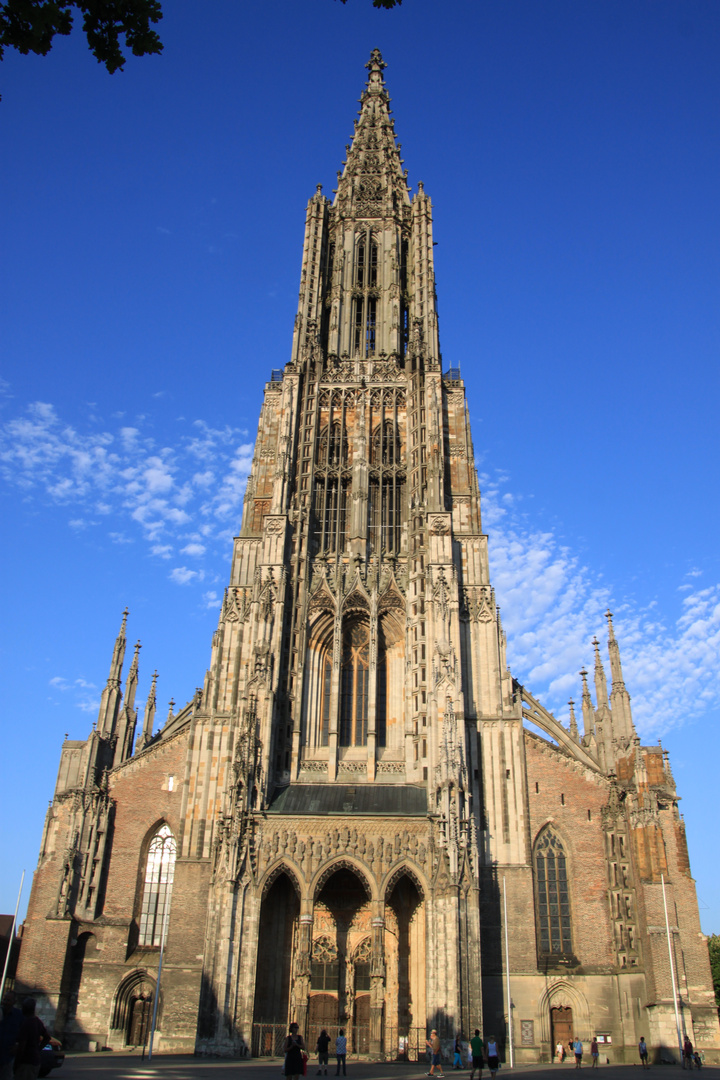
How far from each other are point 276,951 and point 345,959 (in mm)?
2501

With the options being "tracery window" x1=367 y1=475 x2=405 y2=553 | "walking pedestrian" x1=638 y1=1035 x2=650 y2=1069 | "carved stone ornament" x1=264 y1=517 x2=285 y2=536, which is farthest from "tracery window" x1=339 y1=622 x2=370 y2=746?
"walking pedestrian" x1=638 y1=1035 x2=650 y2=1069

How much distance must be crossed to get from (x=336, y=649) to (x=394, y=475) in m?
9.70

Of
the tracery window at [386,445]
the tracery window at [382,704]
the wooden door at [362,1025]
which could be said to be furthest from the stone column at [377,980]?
the tracery window at [386,445]

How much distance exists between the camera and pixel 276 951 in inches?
1224

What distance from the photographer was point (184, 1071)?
20.0 meters

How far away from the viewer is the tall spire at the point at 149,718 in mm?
39031

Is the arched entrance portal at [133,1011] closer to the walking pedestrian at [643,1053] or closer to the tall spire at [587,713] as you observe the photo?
the walking pedestrian at [643,1053]

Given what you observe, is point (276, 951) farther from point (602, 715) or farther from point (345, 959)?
point (602, 715)

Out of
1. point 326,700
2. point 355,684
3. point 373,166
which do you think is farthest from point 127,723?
point 373,166

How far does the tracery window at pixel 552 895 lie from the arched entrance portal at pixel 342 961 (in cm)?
659

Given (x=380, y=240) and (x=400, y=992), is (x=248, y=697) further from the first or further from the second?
(x=380, y=240)

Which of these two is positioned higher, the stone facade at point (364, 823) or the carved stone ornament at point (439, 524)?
the carved stone ornament at point (439, 524)

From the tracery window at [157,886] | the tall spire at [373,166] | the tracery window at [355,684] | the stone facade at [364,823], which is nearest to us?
the stone facade at [364,823]

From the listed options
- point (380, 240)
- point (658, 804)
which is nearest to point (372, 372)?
point (380, 240)
